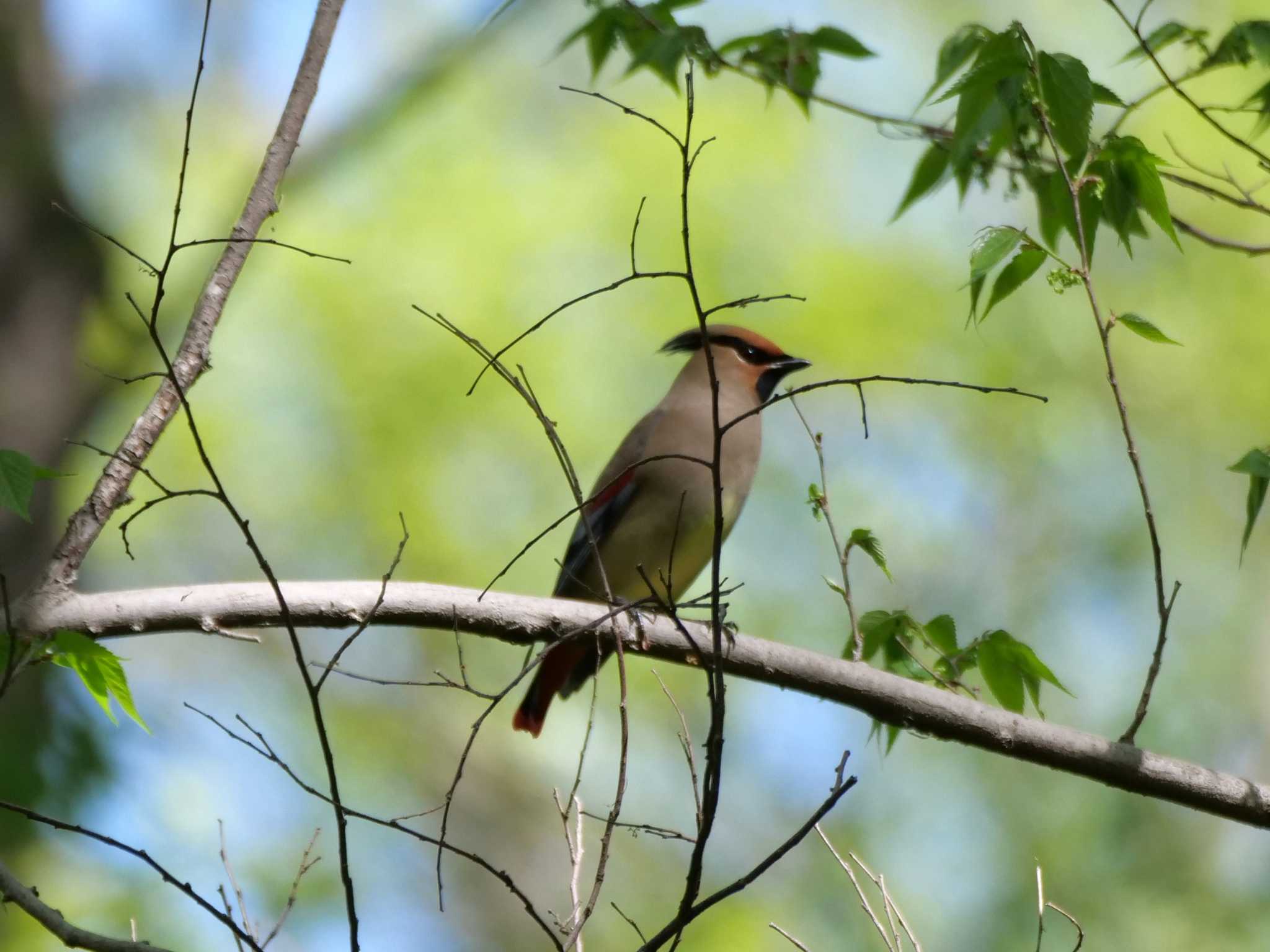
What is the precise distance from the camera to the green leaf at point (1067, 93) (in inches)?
110

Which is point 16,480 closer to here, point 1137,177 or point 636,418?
point 1137,177

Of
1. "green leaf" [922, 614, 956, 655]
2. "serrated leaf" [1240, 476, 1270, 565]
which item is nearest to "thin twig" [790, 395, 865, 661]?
"green leaf" [922, 614, 956, 655]

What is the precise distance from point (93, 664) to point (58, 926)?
1.38ft

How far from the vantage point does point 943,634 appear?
3.29 meters

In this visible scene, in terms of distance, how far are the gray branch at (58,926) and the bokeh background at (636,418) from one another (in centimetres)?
858

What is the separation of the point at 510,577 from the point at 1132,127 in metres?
5.97

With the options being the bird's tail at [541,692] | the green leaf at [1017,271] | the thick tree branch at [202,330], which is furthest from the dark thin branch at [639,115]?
the bird's tail at [541,692]

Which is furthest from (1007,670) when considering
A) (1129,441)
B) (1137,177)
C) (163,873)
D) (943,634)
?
(163,873)

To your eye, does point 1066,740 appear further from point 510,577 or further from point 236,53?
Answer: point 236,53

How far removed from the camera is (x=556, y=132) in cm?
1263

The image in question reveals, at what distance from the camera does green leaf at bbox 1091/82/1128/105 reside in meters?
2.89

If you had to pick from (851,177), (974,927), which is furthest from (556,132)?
(974,927)

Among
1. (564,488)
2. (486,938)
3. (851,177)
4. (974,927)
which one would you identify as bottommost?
(486,938)

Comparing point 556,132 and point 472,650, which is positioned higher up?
point 556,132
